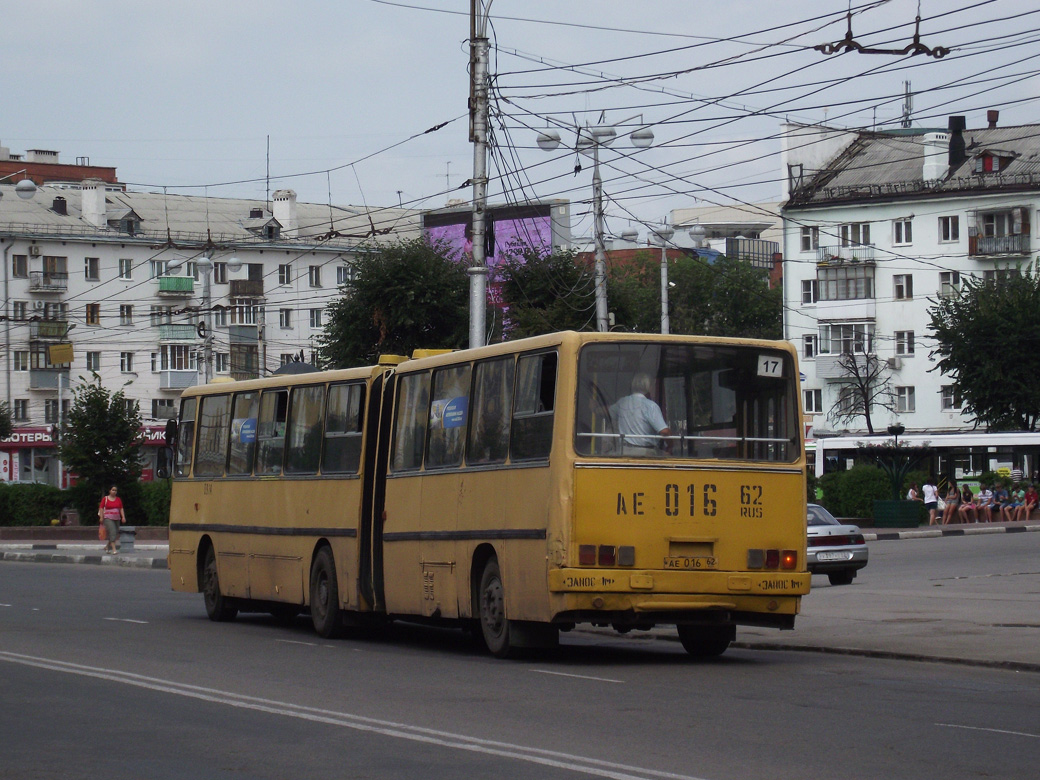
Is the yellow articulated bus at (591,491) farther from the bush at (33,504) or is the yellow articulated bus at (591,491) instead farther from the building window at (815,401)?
the building window at (815,401)

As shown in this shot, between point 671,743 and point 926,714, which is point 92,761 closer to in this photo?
point 671,743

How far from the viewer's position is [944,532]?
1757 inches

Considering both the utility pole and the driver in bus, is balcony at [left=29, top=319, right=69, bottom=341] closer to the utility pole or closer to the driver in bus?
the utility pole

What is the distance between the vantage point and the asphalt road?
27.6 ft

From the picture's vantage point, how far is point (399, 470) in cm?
1661

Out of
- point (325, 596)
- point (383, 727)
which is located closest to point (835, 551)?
point (325, 596)

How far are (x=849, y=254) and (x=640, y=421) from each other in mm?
69566

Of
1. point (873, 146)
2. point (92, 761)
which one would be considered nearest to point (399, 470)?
point (92, 761)

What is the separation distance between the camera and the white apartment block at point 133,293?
279 ft

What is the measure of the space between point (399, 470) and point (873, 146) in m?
71.1

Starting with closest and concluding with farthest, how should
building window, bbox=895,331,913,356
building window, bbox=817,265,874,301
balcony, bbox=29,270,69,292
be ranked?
building window, bbox=895,331,913,356
building window, bbox=817,265,874,301
balcony, bbox=29,270,69,292

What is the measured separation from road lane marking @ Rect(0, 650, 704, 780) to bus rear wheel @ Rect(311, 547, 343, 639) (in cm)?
414

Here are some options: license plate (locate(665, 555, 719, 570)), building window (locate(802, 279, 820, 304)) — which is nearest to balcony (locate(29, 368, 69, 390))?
building window (locate(802, 279, 820, 304))

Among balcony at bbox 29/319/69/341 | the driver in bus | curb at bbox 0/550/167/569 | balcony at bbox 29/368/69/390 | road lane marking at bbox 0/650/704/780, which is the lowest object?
curb at bbox 0/550/167/569
